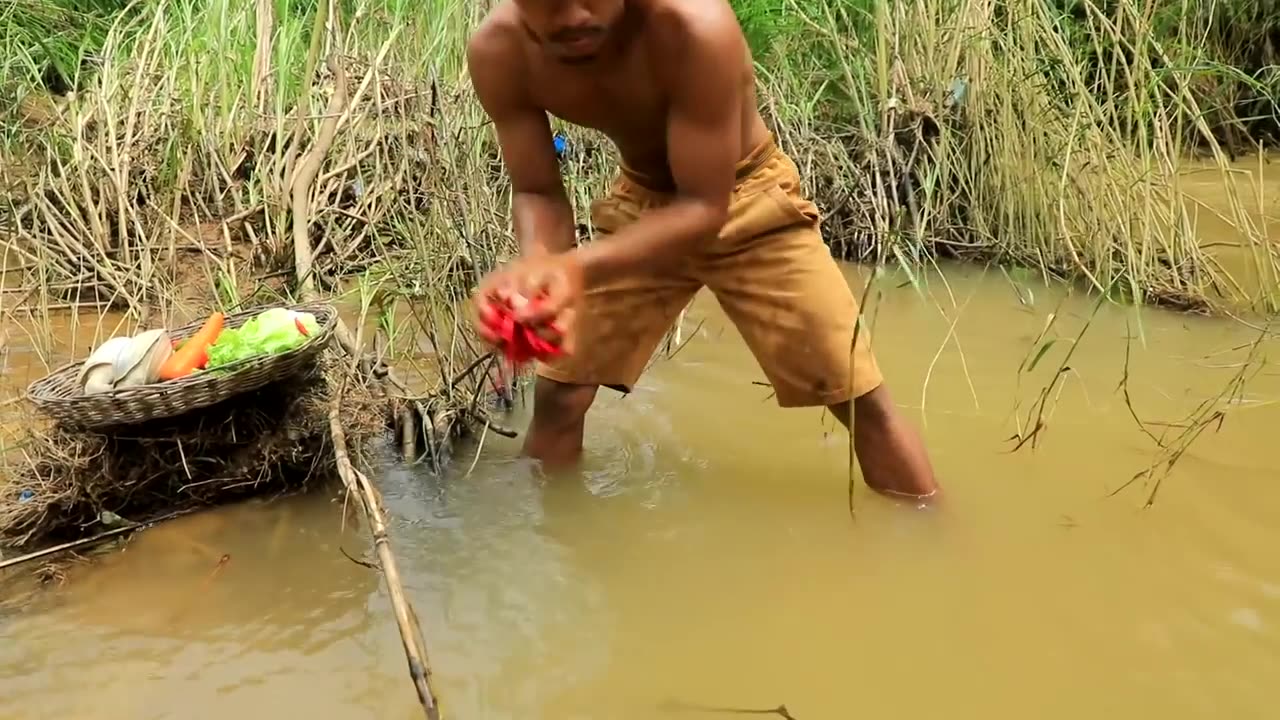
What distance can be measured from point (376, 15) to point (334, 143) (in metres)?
0.52

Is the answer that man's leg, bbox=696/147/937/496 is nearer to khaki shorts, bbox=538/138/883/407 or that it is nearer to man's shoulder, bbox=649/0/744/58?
khaki shorts, bbox=538/138/883/407

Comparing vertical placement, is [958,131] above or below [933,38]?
below

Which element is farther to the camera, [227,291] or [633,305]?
[227,291]

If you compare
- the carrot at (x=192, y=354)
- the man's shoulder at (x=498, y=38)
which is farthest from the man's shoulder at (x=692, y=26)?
the carrot at (x=192, y=354)

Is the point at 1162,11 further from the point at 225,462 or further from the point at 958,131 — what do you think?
the point at 225,462

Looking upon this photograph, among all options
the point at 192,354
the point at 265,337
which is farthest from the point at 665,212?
the point at 192,354

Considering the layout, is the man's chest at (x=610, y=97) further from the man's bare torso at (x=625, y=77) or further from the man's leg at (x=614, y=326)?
the man's leg at (x=614, y=326)

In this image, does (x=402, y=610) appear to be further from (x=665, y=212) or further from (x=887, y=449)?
(x=887, y=449)

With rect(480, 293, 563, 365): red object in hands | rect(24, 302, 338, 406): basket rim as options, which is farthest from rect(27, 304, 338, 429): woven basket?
rect(480, 293, 563, 365): red object in hands

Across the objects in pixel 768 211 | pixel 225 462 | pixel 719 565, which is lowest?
pixel 719 565

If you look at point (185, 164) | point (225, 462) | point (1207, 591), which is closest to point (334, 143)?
point (185, 164)

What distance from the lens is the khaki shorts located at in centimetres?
188

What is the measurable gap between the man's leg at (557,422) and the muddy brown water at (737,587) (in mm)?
59

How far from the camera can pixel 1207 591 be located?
5.36 feet
